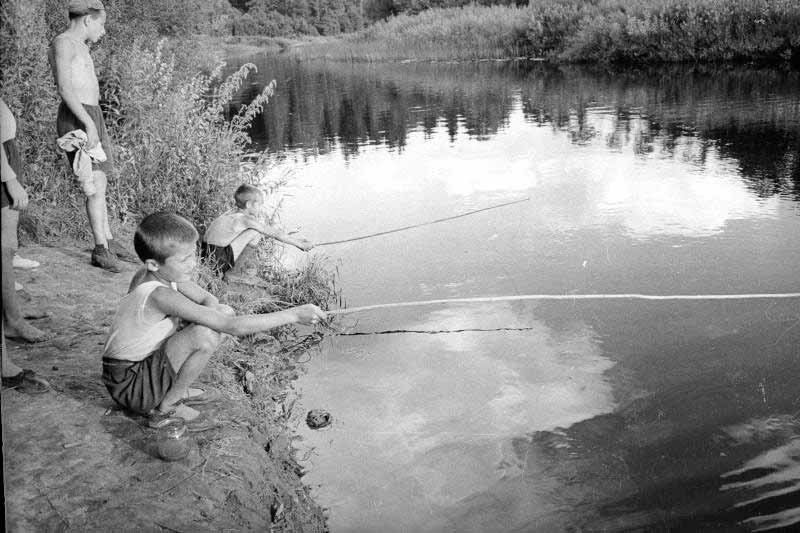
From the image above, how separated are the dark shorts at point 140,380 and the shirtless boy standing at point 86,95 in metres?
2.40

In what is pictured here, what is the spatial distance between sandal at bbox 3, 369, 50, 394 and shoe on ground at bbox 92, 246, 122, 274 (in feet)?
6.71

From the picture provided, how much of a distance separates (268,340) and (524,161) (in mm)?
6692

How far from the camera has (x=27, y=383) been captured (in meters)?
3.59

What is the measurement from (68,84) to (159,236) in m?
2.53

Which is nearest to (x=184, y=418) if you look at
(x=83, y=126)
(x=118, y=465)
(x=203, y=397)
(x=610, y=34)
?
(x=203, y=397)

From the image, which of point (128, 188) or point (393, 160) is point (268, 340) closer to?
point (128, 188)

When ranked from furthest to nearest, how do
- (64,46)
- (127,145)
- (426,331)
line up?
1. (127,145)
2. (426,331)
3. (64,46)

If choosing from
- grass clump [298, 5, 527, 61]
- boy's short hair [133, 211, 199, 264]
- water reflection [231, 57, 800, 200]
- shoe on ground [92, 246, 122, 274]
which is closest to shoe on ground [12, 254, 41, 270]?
shoe on ground [92, 246, 122, 274]

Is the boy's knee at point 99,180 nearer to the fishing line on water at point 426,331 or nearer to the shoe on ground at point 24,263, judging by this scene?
the shoe on ground at point 24,263

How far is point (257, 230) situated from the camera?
5809 millimetres

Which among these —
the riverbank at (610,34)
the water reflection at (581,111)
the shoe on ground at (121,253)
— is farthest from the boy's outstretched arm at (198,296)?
the riverbank at (610,34)

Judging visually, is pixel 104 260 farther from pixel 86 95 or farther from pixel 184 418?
pixel 184 418

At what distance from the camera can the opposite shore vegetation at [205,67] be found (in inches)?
255

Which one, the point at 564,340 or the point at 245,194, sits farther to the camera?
the point at 245,194
